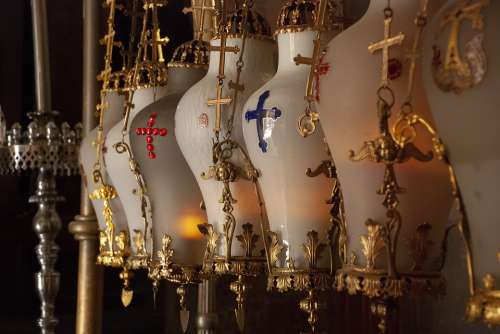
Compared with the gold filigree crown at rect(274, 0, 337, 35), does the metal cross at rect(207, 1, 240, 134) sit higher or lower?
lower

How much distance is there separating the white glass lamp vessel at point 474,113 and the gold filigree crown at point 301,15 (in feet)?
1.06

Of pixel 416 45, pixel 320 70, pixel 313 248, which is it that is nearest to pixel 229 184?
pixel 313 248

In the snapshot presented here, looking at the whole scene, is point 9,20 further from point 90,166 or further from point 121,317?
point 90,166

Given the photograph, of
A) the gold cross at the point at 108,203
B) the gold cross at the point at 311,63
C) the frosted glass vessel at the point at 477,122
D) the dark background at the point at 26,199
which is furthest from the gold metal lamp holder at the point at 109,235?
the dark background at the point at 26,199

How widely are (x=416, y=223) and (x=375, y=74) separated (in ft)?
0.45

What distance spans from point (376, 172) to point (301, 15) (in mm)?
298

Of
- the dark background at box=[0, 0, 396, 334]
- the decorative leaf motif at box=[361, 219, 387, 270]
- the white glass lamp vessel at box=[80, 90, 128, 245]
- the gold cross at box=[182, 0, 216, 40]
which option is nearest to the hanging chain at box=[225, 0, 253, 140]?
the gold cross at box=[182, 0, 216, 40]

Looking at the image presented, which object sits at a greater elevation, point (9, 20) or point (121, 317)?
point (9, 20)

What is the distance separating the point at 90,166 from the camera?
1.62 metres

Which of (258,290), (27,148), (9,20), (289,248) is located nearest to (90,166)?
(27,148)

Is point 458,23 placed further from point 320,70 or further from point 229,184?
point 229,184

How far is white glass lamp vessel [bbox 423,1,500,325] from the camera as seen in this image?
2.27ft

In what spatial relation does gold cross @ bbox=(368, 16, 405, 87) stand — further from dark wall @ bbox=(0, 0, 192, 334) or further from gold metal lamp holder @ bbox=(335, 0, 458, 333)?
dark wall @ bbox=(0, 0, 192, 334)

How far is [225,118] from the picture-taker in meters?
1.15
